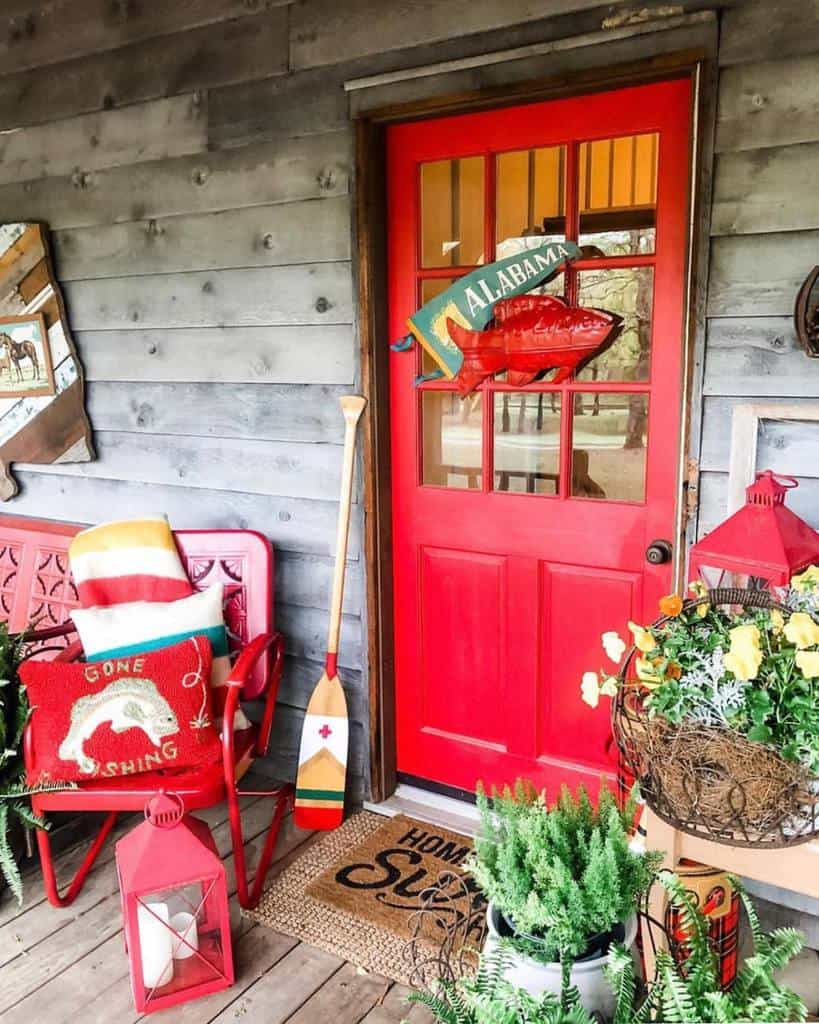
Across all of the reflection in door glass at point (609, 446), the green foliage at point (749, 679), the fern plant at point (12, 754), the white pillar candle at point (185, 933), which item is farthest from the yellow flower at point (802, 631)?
the fern plant at point (12, 754)

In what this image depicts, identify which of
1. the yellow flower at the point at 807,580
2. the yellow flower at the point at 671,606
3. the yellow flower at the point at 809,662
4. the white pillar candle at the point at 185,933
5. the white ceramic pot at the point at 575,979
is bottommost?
the white pillar candle at the point at 185,933

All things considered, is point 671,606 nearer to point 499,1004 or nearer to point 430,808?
point 499,1004

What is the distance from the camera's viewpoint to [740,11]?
1816 mm

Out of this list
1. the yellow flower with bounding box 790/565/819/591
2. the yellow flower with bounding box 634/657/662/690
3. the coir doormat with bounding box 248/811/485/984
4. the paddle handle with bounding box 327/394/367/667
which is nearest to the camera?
the yellow flower with bounding box 634/657/662/690

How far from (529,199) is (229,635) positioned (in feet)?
4.80

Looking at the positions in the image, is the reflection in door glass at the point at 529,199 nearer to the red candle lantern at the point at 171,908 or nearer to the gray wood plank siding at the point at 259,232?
the gray wood plank siding at the point at 259,232

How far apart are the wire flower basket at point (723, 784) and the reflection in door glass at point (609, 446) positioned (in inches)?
42.5

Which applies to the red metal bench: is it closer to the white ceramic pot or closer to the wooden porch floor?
the wooden porch floor

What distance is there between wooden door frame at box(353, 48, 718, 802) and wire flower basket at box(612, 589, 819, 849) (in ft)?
3.13

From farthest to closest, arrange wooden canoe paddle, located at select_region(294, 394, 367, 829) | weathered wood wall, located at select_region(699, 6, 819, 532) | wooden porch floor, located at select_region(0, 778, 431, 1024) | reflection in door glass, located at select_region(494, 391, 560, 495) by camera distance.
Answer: wooden canoe paddle, located at select_region(294, 394, 367, 829) → reflection in door glass, located at select_region(494, 391, 560, 495) → wooden porch floor, located at select_region(0, 778, 431, 1024) → weathered wood wall, located at select_region(699, 6, 819, 532)

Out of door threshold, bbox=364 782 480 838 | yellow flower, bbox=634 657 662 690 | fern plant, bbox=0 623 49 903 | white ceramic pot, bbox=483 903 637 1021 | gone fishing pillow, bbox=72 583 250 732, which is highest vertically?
yellow flower, bbox=634 657 662 690

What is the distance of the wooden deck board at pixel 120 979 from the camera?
190 cm

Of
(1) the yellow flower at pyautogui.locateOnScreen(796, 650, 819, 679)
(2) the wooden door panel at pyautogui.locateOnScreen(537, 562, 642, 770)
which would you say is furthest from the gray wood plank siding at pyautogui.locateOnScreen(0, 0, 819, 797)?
(1) the yellow flower at pyautogui.locateOnScreen(796, 650, 819, 679)

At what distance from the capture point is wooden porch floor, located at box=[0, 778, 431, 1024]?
1896mm
